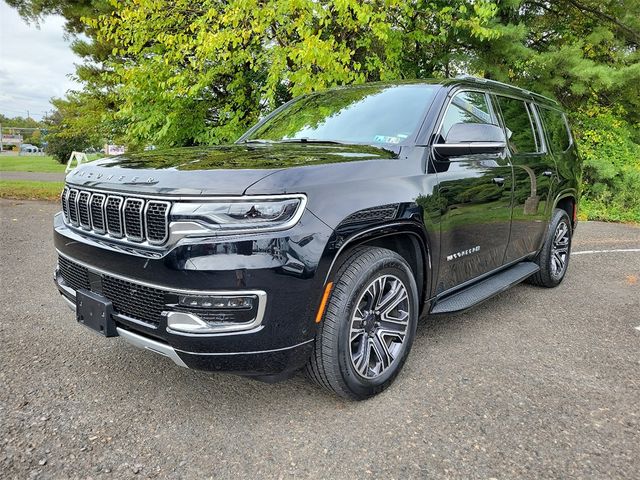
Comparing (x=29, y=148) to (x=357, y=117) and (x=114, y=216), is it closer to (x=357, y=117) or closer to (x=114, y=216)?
(x=357, y=117)

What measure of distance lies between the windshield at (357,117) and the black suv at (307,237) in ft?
0.05

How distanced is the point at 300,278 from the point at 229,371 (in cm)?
56

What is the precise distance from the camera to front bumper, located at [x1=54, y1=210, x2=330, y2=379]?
2162 millimetres

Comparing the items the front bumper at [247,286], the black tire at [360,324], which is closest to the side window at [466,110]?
the black tire at [360,324]

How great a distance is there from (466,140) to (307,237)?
1375 mm

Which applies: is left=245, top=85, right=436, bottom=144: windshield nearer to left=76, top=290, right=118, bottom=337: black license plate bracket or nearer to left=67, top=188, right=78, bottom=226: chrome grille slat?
left=67, top=188, right=78, bottom=226: chrome grille slat

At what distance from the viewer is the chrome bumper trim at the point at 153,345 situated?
2.31 metres

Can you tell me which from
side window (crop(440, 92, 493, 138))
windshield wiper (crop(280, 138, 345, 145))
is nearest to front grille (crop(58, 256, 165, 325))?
windshield wiper (crop(280, 138, 345, 145))

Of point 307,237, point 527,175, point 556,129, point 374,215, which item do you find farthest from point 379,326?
point 556,129

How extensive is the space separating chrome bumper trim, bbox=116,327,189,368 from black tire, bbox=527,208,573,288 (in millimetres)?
3847

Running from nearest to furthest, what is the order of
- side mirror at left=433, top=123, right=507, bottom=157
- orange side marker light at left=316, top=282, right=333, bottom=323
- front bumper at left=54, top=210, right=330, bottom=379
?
front bumper at left=54, top=210, right=330, bottom=379 < orange side marker light at left=316, top=282, right=333, bottom=323 < side mirror at left=433, top=123, right=507, bottom=157

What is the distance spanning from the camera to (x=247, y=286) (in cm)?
217

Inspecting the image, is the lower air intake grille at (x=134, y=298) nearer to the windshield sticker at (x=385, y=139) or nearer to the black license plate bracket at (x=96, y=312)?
the black license plate bracket at (x=96, y=312)

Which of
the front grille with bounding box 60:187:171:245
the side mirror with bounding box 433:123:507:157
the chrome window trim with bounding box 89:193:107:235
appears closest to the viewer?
the front grille with bounding box 60:187:171:245
